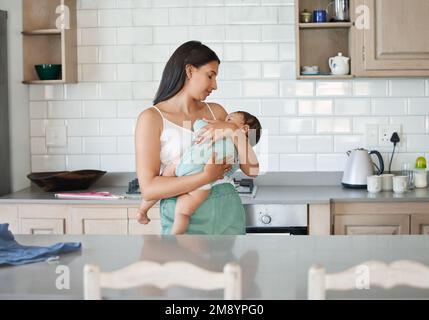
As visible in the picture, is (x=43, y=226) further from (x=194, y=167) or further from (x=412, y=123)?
(x=412, y=123)

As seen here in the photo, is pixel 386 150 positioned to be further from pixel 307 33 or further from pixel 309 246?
pixel 309 246

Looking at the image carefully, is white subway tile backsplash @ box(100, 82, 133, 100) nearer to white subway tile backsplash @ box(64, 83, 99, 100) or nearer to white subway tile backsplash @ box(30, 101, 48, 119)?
white subway tile backsplash @ box(64, 83, 99, 100)

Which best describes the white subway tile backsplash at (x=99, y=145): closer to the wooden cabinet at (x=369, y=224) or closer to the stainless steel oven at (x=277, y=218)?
the stainless steel oven at (x=277, y=218)

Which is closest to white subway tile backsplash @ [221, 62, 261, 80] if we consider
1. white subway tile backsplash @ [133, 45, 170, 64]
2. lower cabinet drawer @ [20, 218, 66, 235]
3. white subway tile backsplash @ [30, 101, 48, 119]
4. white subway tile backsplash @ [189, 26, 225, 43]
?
white subway tile backsplash @ [189, 26, 225, 43]

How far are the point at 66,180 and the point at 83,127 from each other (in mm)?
444

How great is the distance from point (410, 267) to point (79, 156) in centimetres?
296

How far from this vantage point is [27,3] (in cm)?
398

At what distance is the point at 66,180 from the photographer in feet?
12.4

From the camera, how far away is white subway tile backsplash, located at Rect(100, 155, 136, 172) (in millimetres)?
4078

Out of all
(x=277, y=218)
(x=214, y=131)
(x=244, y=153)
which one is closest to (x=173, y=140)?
(x=214, y=131)

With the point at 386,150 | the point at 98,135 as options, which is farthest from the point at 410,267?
the point at 98,135

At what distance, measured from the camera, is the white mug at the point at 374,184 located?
3.66 meters

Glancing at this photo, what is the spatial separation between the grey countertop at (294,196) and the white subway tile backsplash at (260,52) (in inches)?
30.3

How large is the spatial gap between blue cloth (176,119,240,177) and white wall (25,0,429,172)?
5.36ft
